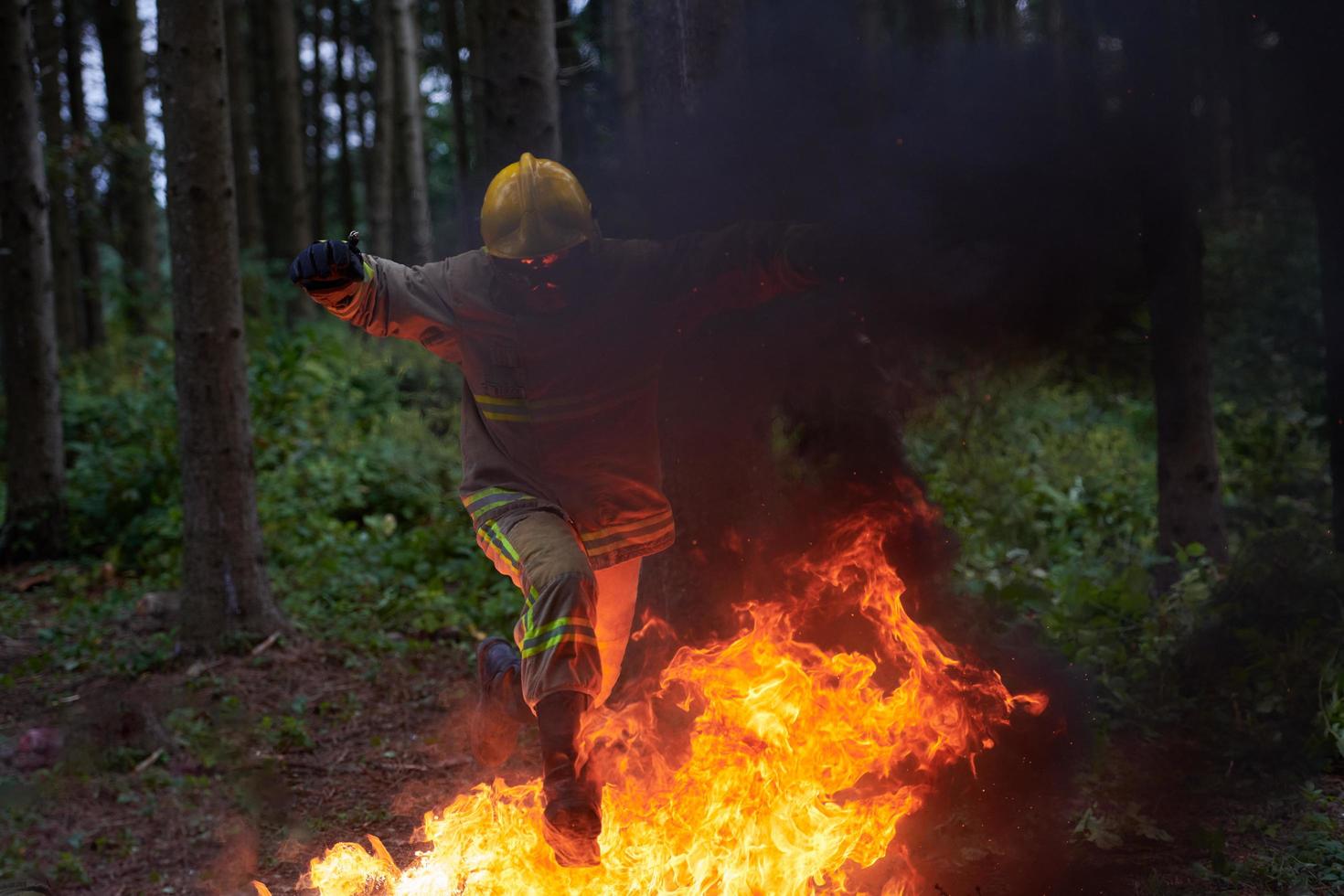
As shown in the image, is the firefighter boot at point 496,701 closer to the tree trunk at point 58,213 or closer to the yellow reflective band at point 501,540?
the yellow reflective band at point 501,540

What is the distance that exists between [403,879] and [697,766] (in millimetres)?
1086

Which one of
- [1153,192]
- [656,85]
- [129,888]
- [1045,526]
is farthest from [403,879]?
[1045,526]

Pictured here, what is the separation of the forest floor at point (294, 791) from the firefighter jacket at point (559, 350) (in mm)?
1745

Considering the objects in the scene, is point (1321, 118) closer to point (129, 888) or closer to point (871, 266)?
point (871, 266)

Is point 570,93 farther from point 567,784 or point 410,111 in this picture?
point 567,784

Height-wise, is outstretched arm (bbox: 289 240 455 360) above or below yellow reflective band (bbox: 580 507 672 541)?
above

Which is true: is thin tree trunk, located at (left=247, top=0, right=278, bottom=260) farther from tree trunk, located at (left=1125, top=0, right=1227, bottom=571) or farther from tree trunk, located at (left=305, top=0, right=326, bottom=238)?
tree trunk, located at (left=1125, top=0, right=1227, bottom=571)

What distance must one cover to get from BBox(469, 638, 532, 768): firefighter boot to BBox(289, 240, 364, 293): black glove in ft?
4.85

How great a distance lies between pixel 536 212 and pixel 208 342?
3703 millimetres

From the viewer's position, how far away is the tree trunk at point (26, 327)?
9008 millimetres

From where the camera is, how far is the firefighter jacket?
150 inches

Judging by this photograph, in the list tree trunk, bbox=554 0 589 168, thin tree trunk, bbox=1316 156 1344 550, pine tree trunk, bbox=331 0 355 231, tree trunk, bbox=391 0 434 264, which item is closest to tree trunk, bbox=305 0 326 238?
pine tree trunk, bbox=331 0 355 231

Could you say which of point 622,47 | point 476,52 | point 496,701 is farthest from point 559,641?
point 476,52

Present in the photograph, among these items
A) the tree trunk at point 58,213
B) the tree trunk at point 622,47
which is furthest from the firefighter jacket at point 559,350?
the tree trunk at point 58,213
